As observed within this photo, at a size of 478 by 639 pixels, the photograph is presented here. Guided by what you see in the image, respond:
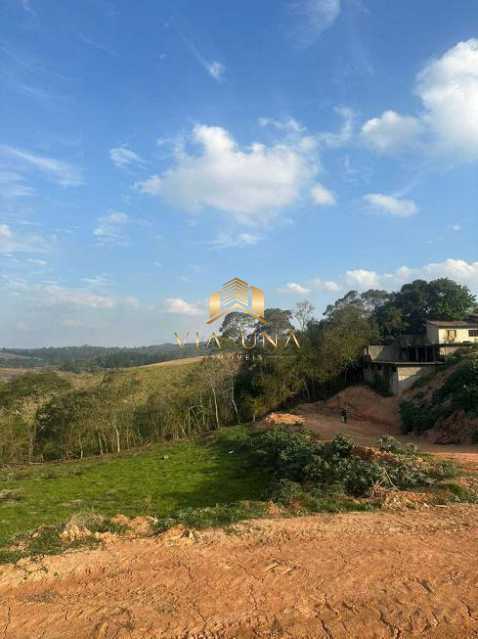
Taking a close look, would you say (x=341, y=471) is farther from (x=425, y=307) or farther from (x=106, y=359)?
(x=106, y=359)

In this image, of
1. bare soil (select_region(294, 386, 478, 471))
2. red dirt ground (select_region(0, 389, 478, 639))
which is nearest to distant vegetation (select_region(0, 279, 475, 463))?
bare soil (select_region(294, 386, 478, 471))

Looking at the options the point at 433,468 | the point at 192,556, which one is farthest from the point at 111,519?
the point at 433,468

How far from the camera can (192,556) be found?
6.13 m

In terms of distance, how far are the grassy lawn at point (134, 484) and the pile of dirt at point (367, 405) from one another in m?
7.36

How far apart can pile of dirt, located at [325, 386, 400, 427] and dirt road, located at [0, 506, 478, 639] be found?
14551 millimetres

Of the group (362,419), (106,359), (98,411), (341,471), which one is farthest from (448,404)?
(106,359)

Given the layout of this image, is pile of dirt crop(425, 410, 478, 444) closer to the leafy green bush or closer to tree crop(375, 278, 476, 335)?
the leafy green bush

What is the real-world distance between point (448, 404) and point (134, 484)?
1258cm

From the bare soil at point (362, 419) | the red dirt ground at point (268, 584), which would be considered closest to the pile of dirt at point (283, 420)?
the bare soil at point (362, 419)

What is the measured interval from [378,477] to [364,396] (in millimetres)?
15903

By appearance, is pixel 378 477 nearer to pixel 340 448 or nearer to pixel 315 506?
pixel 315 506

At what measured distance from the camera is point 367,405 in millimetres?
23047

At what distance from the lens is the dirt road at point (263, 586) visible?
4391 mm

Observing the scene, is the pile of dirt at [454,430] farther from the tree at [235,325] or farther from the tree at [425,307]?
the tree at [425,307]
